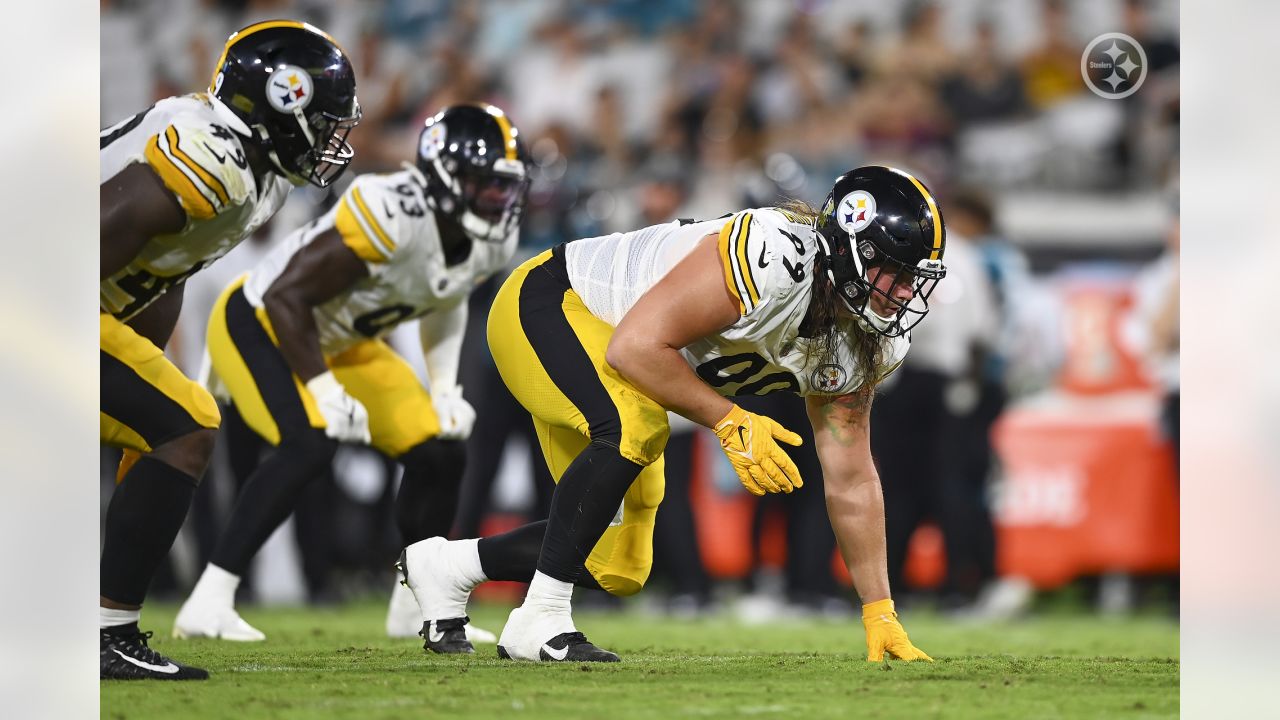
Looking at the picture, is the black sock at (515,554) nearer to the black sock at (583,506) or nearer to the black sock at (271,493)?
the black sock at (583,506)

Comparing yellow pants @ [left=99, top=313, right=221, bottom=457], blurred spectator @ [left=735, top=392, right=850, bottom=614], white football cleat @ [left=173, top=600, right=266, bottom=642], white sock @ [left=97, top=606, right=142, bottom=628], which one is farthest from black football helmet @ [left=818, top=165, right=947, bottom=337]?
blurred spectator @ [left=735, top=392, right=850, bottom=614]

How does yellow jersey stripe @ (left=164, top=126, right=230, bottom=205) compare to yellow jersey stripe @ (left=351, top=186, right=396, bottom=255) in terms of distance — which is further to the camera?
yellow jersey stripe @ (left=351, top=186, right=396, bottom=255)

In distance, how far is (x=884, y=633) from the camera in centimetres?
372

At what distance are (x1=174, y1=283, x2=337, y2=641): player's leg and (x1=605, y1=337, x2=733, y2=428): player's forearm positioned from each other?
4.62 feet

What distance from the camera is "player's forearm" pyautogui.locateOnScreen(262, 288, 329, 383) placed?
4566 mm

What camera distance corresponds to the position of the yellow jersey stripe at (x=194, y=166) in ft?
11.2

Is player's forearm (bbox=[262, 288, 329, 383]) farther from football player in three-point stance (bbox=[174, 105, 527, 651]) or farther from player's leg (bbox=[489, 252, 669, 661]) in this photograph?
player's leg (bbox=[489, 252, 669, 661])

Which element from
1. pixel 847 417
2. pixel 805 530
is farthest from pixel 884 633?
pixel 805 530

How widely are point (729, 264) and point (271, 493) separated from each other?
1867 mm

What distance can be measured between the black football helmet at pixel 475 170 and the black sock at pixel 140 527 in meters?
1.52
